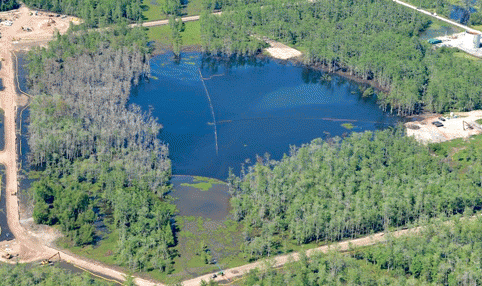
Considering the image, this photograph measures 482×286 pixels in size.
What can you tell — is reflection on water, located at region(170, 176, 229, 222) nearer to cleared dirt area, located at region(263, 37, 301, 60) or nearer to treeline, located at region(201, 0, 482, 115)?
treeline, located at region(201, 0, 482, 115)

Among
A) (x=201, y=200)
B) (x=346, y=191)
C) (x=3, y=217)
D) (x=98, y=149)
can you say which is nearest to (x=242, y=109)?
(x=98, y=149)

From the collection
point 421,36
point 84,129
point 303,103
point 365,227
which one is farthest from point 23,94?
point 421,36

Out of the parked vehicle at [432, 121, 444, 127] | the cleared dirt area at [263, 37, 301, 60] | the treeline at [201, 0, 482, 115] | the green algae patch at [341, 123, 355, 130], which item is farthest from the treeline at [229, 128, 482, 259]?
the cleared dirt area at [263, 37, 301, 60]

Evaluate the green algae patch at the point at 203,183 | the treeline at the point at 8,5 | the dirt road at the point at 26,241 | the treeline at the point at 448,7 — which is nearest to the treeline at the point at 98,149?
the dirt road at the point at 26,241

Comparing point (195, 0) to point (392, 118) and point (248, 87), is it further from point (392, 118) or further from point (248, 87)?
point (392, 118)

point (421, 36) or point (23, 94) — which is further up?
point (421, 36)

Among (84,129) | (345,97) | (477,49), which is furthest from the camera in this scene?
(477,49)
